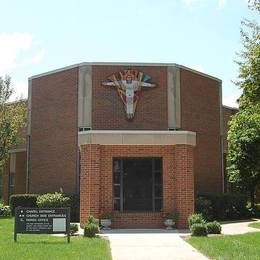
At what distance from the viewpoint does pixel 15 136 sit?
107 ft

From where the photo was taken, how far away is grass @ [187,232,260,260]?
517 inches

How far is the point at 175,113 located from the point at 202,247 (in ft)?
53.1

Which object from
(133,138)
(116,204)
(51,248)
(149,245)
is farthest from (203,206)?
(51,248)

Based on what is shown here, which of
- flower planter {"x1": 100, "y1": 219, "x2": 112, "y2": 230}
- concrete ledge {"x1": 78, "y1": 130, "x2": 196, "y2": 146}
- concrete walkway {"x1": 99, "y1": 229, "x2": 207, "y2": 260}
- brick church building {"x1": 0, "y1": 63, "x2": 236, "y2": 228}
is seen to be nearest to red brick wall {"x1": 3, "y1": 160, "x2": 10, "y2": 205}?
brick church building {"x1": 0, "y1": 63, "x2": 236, "y2": 228}

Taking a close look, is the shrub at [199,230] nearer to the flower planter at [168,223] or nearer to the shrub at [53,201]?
the flower planter at [168,223]

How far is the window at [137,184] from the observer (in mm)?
21781

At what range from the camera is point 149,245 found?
15742 mm

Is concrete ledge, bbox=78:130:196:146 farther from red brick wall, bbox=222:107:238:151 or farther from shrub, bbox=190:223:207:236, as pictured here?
red brick wall, bbox=222:107:238:151

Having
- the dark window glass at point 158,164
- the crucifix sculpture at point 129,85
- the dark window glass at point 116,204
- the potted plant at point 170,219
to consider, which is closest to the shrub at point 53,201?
the dark window glass at point 116,204

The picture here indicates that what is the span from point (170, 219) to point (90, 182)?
12.0 feet

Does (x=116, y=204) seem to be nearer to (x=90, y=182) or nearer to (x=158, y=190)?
(x=90, y=182)

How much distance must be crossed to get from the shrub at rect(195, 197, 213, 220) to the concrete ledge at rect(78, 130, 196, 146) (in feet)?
19.4

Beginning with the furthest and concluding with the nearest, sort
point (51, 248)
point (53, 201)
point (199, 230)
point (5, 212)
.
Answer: point (5, 212), point (53, 201), point (199, 230), point (51, 248)

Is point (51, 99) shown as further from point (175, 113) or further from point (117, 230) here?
point (117, 230)
